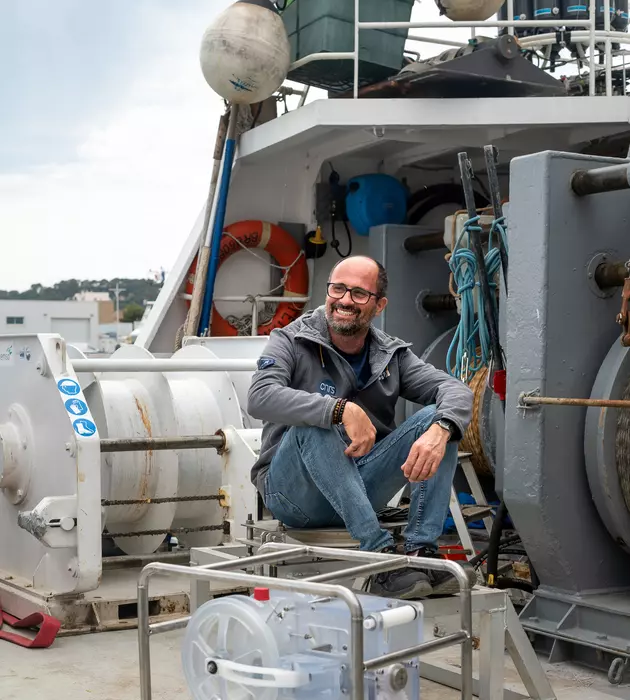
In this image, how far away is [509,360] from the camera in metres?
5.07

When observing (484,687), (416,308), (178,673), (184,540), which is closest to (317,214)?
(416,308)

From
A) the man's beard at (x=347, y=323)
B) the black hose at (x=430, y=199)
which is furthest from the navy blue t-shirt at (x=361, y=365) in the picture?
the black hose at (x=430, y=199)

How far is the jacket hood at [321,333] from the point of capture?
451cm

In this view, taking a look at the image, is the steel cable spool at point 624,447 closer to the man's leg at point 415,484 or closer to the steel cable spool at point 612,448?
the steel cable spool at point 612,448

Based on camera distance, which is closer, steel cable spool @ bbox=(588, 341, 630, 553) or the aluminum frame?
the aluminum frame

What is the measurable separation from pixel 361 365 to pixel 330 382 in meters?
0.19

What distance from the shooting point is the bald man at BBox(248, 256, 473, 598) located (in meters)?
4.06

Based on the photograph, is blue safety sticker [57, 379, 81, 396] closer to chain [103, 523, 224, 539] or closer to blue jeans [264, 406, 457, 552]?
chain [103, 523, 224, 539]

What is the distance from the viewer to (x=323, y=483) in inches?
163

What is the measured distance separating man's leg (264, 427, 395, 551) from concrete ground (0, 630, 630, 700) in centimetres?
85

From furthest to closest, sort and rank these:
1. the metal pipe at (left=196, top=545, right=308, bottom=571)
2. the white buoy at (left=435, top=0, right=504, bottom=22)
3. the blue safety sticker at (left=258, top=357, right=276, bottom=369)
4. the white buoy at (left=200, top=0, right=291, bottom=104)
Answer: the white buoy at (left=435, top=0, right=504, bottom=22) < the white buoy at (left=200, top=0, right=291, bottom=104) < the blue safety sticker at (left=258, top=357, right=276, bottom=369) < the metal pipe at (left=196, top=545, right=308, bottom=571)

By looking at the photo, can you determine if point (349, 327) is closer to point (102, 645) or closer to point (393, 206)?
point (102, 645)

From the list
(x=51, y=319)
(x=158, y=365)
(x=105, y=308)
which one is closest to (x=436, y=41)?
(x=158, y=365)

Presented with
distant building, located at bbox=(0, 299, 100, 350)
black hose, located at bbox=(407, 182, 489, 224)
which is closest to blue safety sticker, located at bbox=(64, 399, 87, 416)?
black hose, located at bbox=(407, 182, 489, 224)
